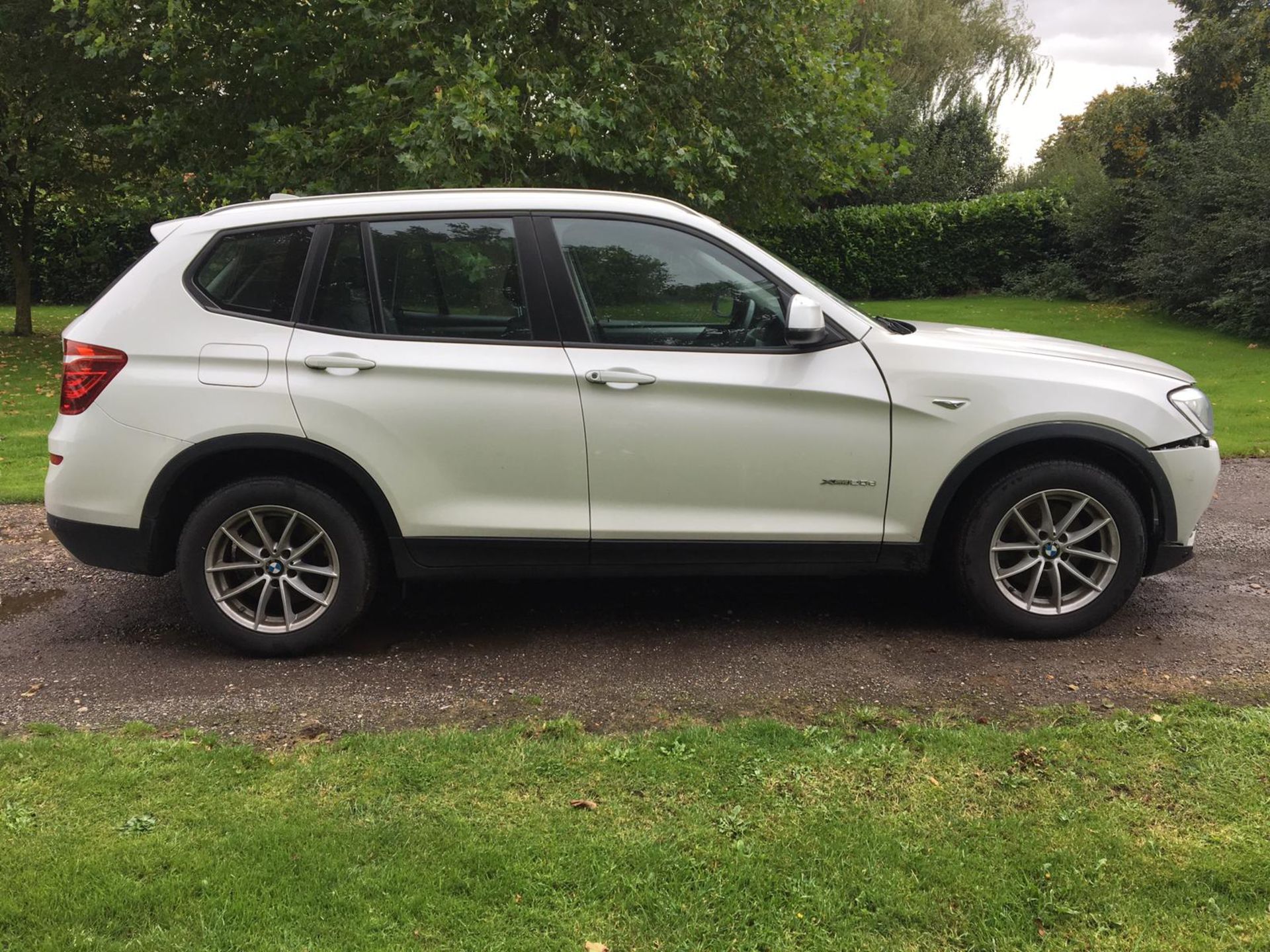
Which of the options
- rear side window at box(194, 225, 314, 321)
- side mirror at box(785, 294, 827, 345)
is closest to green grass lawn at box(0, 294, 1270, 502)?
rear side window at box(194, 225, 314, 321)

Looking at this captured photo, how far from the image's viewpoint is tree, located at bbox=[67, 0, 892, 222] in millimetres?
9492

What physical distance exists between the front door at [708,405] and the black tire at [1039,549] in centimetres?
43

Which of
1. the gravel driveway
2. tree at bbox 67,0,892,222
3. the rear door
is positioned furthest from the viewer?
tree at bbox 67,0,892,222

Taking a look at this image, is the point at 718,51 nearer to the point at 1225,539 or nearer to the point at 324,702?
the point at 1225,539

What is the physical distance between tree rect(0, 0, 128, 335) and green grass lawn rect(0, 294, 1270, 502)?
285 cm

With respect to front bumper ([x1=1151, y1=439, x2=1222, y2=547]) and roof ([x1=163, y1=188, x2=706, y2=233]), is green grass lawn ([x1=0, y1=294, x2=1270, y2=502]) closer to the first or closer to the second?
roof ([x1=163, y1=188, x2=706, y2=233])

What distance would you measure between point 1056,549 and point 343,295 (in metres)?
3.23

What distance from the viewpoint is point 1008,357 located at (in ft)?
14.3

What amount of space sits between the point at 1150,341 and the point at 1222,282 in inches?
103

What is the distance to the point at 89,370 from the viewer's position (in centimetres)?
419

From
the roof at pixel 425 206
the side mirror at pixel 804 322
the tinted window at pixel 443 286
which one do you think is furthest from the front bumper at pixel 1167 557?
the tinted window at pixel 443 286

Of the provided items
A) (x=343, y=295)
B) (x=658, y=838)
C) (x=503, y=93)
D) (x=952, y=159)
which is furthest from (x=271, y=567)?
(x=952, y=159)

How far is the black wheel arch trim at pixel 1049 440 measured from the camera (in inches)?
168

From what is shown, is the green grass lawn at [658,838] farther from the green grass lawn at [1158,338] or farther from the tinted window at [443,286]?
the green grass lawn at [1158,338]
